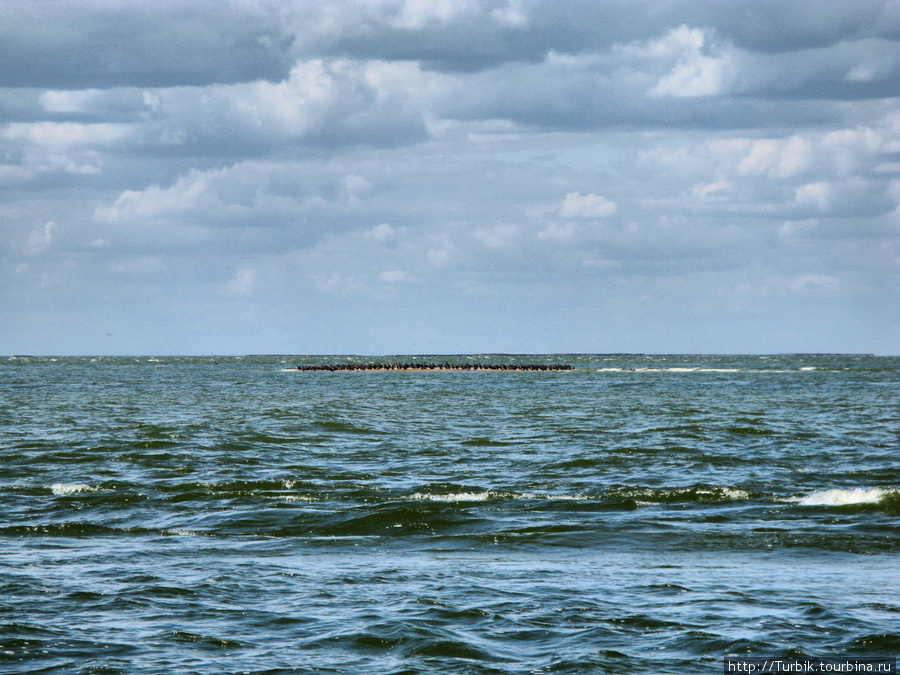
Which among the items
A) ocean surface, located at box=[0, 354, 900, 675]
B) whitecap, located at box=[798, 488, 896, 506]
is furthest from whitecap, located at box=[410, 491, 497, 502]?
whitecap, located at box=[798, 488, 896, 506]

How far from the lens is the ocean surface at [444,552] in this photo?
12234 mm

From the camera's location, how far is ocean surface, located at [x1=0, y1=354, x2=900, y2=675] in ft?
40.1

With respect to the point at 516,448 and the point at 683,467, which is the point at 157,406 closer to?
the point at 516,448

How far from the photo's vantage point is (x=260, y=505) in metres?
23.5

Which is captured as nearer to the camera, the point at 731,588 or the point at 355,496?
the point at 731,588

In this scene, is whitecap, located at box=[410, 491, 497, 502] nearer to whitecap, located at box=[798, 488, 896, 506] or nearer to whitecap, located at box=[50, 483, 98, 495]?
whitecap, located at box=[798, 488, 896, 506]

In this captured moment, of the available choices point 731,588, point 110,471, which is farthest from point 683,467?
point 110,471

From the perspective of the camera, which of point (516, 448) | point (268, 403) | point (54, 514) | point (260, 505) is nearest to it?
point (54, 514)

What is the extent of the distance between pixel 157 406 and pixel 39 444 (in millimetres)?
26795

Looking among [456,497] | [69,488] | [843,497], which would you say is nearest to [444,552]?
[456,497]

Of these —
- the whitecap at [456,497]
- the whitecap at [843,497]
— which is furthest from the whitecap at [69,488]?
the whitecap at [843,497]

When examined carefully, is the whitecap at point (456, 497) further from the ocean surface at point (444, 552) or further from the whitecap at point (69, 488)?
the whitecap at point (69, 488)

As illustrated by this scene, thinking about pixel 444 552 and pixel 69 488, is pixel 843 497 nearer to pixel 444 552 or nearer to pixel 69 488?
pixel 444 552

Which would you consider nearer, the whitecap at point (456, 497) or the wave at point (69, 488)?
the whitecap at point (456, 497)
